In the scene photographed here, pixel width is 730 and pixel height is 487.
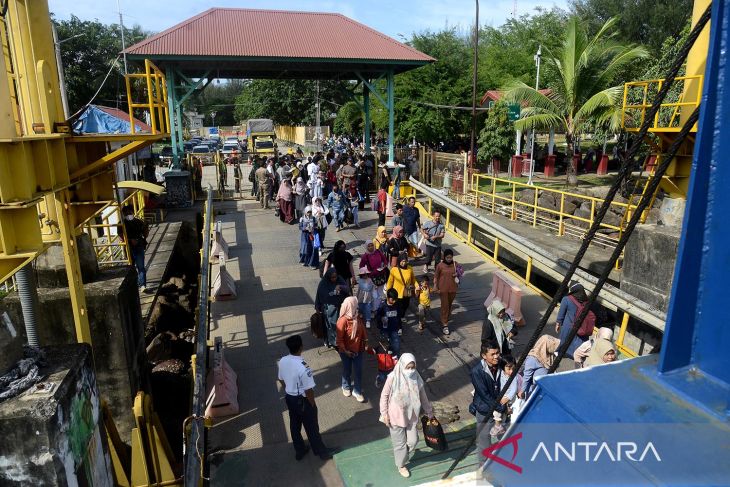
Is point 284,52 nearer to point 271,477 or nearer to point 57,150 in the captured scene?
point 57,150

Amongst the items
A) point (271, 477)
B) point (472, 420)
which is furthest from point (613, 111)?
point (271, 477)

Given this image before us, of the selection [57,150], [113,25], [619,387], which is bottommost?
[619,387]

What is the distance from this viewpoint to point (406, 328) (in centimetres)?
888

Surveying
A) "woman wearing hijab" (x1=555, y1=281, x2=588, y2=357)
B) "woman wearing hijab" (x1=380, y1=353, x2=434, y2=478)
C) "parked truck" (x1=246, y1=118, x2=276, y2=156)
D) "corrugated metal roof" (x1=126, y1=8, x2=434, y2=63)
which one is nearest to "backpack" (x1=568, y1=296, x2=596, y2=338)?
"woman wearing hijab" (x1=555, y1=281, x2=588, y2=357)

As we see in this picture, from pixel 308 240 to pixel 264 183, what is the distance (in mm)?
7141

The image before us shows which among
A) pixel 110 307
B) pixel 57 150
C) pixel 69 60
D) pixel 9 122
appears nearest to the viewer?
pixel 9 122

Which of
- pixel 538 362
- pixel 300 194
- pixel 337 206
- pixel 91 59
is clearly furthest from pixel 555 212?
pixel 91 59

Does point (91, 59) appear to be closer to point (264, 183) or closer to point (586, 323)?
point (264, 183)

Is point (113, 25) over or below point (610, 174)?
over

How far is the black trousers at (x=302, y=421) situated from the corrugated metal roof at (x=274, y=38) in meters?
14.5

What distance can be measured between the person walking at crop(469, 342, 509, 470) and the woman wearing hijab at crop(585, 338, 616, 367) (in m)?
1.09

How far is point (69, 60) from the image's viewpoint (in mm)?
44250

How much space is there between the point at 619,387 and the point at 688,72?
5.89 metres

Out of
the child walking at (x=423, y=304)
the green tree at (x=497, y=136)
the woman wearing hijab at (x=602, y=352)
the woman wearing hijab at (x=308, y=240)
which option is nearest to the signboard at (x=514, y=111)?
the green tree at (x=497, y=136)
